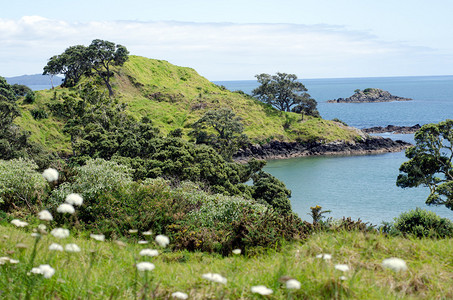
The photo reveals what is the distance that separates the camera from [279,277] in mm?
4691

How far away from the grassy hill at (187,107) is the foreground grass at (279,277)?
2545 inches

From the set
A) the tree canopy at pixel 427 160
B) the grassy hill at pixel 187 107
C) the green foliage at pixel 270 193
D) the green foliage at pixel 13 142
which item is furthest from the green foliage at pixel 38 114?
the tree canopy at pixel 427 160

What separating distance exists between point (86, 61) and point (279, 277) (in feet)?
278

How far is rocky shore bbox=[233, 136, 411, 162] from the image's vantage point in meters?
75.9

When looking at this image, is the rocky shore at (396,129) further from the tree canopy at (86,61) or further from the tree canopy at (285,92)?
the tree canopy at (86,61)

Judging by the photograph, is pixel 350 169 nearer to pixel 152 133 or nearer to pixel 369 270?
pixel 152 133

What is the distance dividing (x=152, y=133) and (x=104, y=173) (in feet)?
74.2

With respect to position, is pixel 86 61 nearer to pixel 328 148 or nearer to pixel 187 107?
pixel 187 107

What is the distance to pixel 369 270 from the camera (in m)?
5.25

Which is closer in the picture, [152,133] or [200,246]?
[200,246]

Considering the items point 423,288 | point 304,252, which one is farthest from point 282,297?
point 423,288

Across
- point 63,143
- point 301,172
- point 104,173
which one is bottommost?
point 301,172

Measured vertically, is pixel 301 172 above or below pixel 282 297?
below

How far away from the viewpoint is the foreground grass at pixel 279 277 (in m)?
4.51
